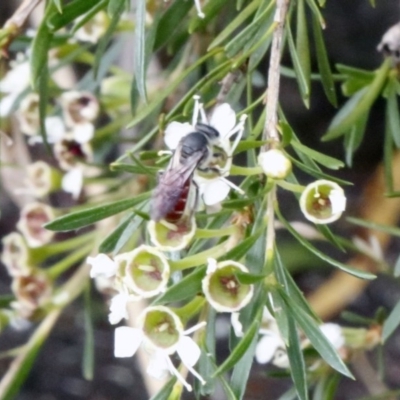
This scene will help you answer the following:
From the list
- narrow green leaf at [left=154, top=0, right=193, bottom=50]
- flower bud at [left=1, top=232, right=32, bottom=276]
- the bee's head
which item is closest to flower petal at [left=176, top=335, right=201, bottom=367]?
the bee's head

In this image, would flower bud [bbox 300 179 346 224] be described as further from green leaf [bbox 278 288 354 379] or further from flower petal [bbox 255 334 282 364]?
flower petal [bbox 255 334 282 364]

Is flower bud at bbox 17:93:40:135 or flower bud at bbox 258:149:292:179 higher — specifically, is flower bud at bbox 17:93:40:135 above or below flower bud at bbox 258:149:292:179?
below

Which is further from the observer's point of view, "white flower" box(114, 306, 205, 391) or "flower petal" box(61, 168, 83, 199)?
"flower petal" box(61, 168, 83, 199)

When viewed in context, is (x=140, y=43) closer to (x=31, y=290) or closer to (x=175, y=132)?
(x=175, y=132)

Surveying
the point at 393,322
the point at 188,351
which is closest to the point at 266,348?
the point at 393,322

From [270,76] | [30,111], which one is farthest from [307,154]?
[30,111]
